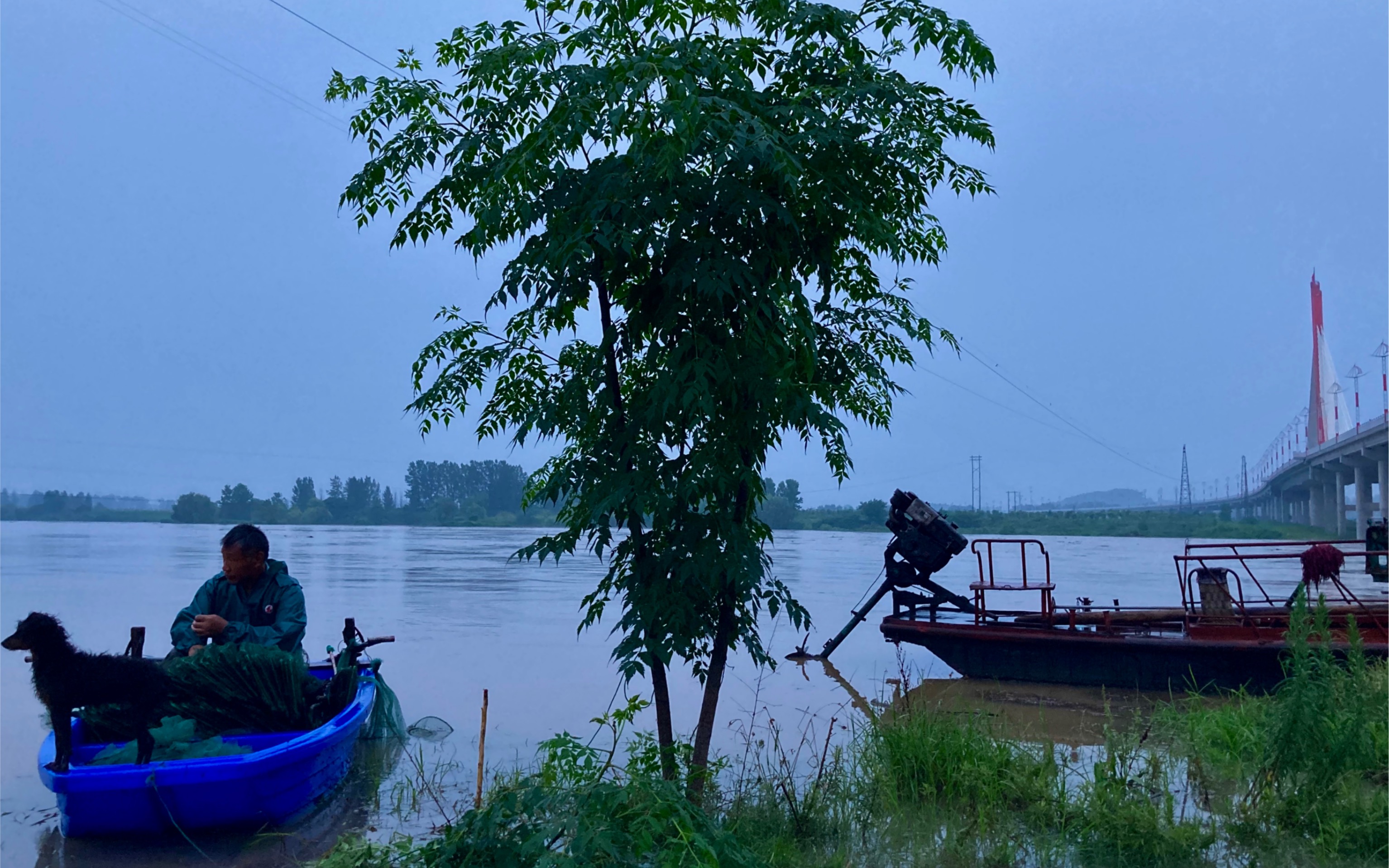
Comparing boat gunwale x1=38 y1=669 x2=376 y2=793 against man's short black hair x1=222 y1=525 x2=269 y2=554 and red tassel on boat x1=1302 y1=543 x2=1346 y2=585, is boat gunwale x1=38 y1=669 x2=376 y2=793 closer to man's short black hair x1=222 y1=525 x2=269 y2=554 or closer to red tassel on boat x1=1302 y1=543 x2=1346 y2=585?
man's short black hair x1=222 y1=525 x2=269 y2=554

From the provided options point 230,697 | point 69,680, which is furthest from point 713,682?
point 69,680

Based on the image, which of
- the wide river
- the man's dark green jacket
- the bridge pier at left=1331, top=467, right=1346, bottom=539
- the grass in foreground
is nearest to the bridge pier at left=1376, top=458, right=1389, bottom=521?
the wide river

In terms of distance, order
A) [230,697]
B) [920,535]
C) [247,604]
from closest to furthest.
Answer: [230,697], [247,604], [920,535]

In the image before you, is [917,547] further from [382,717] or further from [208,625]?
[208,625]

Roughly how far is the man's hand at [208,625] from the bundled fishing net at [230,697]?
0.27m

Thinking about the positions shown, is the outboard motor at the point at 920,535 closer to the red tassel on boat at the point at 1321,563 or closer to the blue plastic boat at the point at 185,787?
the red tassel on boat at the point at 1321,563

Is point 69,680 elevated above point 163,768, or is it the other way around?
point 69,680

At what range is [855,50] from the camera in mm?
5449

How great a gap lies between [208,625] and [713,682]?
12.6 feet

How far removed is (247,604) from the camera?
7941 mm

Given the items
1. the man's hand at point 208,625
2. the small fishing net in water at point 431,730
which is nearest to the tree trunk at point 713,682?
the man's hand at point 208,625

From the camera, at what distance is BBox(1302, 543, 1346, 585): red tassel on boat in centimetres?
1213

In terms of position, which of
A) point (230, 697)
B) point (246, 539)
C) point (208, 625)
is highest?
point (246, 539)

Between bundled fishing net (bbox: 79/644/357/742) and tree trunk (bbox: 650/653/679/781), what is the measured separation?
119 inches
